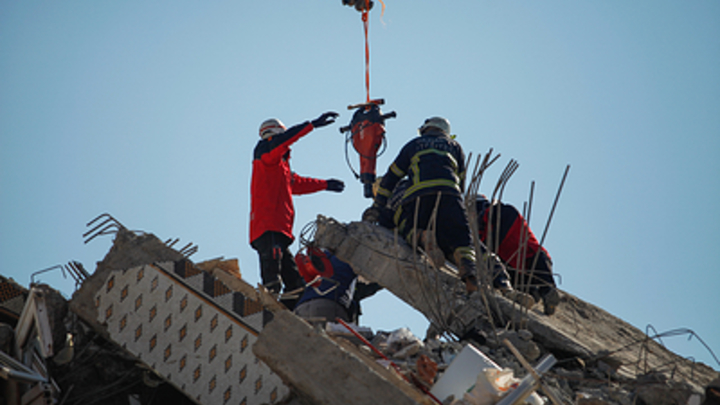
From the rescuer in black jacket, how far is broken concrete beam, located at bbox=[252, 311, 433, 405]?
241 cm

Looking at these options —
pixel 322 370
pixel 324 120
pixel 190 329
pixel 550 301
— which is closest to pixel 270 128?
pixel 324 120

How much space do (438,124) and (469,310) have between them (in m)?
2.29

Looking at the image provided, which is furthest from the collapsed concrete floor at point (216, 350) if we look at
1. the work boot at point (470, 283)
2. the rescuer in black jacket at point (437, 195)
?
the rescuer in black jacket at point (437, 195)

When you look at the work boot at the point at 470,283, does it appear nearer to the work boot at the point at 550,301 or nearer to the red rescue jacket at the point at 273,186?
the work boot at the point at 550,301

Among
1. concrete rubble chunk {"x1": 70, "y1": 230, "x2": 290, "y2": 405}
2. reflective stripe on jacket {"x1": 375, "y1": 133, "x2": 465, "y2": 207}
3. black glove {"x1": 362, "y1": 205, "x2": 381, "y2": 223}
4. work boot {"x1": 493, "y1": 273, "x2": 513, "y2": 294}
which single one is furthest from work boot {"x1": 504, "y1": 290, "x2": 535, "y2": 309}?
concrete rubble chunk {"x1": 70, "y1": 230, "x2": 290, "y2": 405}

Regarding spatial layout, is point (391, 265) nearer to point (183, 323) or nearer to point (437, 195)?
point (437, 195)

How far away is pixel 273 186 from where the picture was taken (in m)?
7.11

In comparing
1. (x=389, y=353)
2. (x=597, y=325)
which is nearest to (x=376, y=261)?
(x=389, y=353)

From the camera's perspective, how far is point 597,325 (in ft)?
20.0

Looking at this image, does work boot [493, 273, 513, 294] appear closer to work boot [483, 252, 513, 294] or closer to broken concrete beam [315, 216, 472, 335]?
work boot [483, 252, 513, 294]

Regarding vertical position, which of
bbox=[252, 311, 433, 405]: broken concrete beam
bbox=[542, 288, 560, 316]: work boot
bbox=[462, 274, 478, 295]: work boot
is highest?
bbox=[462, 274, 478, 295]: work boot

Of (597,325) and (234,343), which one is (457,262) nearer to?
(597,325)

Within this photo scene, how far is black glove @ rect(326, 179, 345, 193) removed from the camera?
27.1 ft

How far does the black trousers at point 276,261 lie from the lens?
22.0ft
